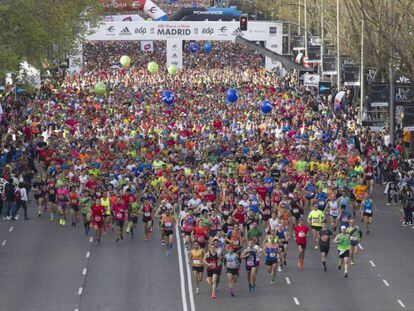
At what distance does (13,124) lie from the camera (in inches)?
2101

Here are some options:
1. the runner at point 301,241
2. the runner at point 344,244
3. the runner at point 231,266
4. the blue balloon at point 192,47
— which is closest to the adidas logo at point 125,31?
the blue balloon at point 192,47

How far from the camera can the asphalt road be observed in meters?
27.2

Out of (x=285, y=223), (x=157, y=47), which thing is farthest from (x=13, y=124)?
(x=157, y=47)

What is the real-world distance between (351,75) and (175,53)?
101 ft

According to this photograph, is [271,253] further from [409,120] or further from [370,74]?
[370,74]

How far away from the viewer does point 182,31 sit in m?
87.4

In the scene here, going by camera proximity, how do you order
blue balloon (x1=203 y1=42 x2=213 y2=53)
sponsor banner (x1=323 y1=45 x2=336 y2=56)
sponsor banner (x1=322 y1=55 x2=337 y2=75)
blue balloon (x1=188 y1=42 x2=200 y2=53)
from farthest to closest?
blue balloon (x1=203 y1=42 x2=213 y2=53)
blue balloon (x1=188 y1=42 x2=200 y2=53)
sponsor banner (x1=323 y1=45 x2=336 y2=56)
sponsor banner (x1=322 y1=55 x2=337 y2=75)

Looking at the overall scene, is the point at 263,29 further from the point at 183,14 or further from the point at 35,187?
the point at 35,187

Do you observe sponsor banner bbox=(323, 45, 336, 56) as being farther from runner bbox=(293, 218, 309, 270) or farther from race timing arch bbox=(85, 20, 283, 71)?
runner bbox=(293, 218, 309, 270)

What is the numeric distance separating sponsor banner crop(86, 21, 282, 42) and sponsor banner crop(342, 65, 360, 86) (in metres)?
29.1

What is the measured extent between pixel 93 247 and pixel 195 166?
10827 mm

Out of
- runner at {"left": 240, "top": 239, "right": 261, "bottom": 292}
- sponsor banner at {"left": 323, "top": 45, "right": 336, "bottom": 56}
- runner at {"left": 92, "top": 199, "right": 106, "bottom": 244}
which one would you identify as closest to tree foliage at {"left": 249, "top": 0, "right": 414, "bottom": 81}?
sponsor banner at {"left": 323, "top": 45, "right": 336, "bottom": 56}

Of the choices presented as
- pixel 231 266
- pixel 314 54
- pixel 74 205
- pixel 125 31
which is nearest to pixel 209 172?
pixel 74 205

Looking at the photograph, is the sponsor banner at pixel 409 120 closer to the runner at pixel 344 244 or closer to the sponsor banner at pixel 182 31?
the runner at pixel 344 244
